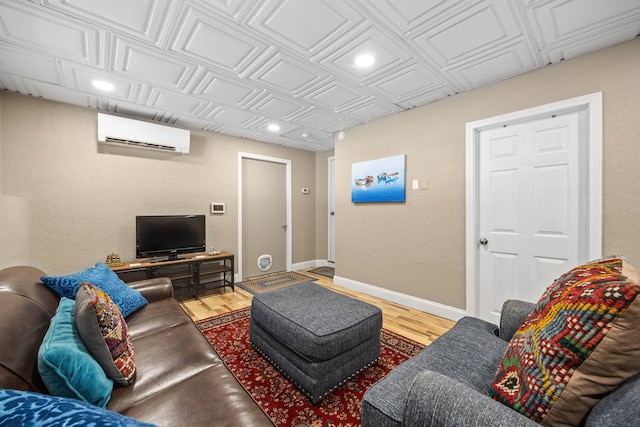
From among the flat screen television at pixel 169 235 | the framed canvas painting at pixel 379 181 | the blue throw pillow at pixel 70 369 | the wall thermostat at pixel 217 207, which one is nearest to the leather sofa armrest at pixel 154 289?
the blue throw pillow at pixel 70 369

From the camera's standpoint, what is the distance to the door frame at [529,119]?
2.01m

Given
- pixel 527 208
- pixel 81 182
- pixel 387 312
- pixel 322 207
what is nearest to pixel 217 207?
pixel 81 182

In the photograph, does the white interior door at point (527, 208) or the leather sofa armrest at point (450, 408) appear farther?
the white interior door at point (527, 208)

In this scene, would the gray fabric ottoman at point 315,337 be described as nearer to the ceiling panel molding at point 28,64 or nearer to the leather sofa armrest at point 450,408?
the leather sofa armrest at point 450,408

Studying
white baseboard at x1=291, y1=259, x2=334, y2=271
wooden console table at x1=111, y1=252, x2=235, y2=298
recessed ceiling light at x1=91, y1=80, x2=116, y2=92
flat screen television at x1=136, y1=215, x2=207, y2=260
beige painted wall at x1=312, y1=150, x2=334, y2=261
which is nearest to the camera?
recessed ceiling light at x1=91, y1=80, x2=116, y2=92

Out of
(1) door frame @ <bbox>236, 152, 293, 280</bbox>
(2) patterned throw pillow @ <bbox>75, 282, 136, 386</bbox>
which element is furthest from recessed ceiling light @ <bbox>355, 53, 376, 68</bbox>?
(1) door frame @ <bbox>236, 152, 293, 280</bbox>

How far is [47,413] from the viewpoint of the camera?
44 centimetres

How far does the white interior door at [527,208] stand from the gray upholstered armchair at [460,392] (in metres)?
1.17

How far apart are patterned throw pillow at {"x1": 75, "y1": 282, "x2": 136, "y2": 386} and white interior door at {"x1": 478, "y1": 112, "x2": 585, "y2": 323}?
3043 millimetres

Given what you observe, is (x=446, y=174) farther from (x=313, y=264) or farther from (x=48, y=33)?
(x=48, y=33)

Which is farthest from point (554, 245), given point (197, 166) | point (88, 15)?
point (197, 166)

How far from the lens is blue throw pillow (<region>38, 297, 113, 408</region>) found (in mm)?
855

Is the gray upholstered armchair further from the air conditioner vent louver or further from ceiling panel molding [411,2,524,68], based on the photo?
the air conditioner vent louver

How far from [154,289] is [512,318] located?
264 cm
